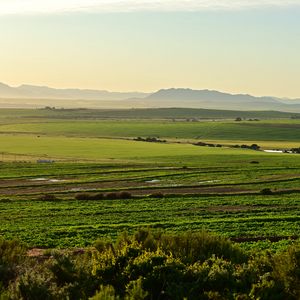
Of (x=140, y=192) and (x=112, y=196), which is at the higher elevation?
(x=112, y=196)

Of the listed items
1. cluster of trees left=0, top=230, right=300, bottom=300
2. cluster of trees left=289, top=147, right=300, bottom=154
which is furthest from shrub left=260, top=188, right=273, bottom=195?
cluster of trees left=289, top=147, right=300, bottom=154

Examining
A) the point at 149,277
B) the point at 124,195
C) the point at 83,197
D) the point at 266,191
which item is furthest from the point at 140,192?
the point at 149,277

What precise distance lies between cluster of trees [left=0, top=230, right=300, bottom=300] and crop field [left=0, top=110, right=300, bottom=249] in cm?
985

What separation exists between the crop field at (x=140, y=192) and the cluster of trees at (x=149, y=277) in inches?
388

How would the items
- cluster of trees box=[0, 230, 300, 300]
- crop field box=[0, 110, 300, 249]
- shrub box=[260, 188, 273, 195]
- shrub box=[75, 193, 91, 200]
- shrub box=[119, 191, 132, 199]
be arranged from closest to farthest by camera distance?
1. cluster of trees box=[0, 230, 300, 300]
2. crop field box=[0, 110, 300, 249]
3. shrub box=[75, 193, 91, 200]
4. shrub box=[119, 191, 132, 199]
5. shrub box=[260, 188, 273, 195]

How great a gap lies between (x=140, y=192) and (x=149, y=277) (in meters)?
37.8

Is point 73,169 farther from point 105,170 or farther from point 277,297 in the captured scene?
point 277,297

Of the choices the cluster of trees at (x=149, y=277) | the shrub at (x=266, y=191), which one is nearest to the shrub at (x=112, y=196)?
the shrub at (x=266, y=191)

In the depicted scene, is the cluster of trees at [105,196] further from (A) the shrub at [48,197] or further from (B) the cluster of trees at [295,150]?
(B) the cluster of trees at [295,150]

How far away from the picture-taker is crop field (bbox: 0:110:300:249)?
1310 inches

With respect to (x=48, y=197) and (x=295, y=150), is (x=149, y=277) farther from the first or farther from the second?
(x=295, y=150)

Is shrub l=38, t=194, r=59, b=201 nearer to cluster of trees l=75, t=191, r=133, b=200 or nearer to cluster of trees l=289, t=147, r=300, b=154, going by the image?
cluster of trees l=75, t=191, r=133, b=200

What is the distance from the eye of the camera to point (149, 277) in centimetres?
1667

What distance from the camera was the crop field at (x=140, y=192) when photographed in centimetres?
3328
